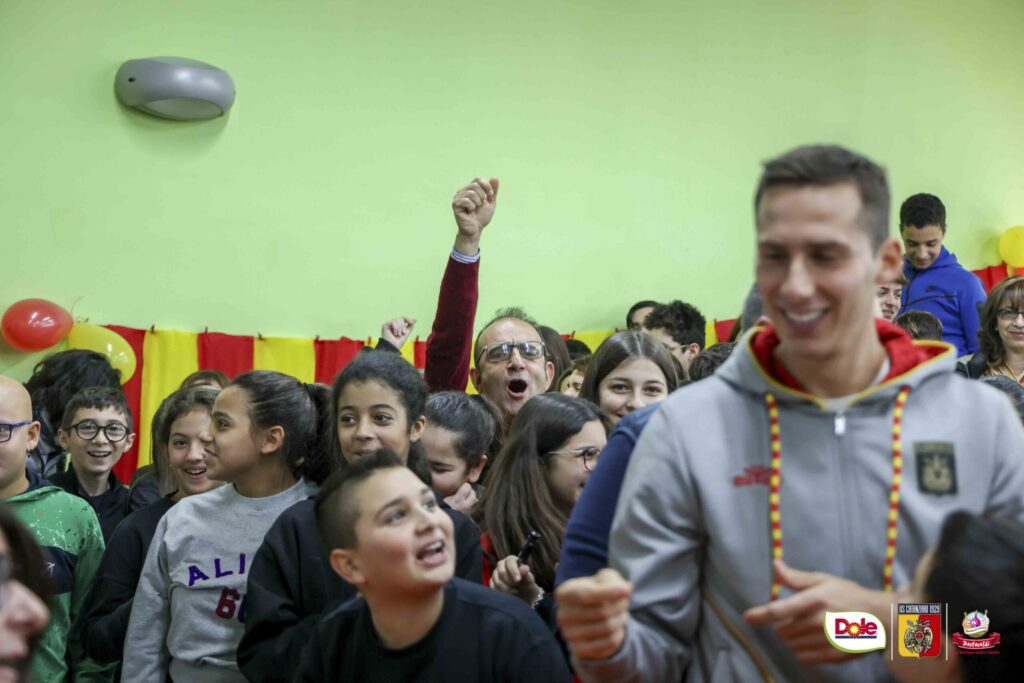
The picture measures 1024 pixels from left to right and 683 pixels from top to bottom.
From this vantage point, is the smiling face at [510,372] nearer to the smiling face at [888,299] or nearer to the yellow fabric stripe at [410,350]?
the smiling face at [888,299]

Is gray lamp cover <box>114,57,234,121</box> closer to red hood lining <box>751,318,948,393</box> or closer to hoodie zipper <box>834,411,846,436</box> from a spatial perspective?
red hood lining <box>751,318,948,393</box>

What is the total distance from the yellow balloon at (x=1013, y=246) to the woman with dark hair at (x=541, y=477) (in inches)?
245

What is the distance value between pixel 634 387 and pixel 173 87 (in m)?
4.32

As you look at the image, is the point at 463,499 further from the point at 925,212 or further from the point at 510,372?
the point at 925,212

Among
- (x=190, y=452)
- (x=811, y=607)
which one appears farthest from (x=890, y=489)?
(x=190, y=452)

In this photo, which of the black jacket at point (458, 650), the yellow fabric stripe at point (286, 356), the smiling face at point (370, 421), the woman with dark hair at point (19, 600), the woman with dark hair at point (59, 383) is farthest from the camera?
the yellow fabric stripe at point (286, 356)

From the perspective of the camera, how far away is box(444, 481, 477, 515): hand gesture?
3403mm

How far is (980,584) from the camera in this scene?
144cm

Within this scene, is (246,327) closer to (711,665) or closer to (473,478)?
(473,478)

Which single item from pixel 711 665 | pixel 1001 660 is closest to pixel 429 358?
pixel 711 665

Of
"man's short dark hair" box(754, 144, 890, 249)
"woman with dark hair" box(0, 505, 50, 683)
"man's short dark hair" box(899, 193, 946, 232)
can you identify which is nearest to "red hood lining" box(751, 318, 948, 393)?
"man's short dark hair" box(754, 144, 890, 249)

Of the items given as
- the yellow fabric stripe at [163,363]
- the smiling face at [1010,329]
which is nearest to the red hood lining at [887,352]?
the smiling face at [1010,329]

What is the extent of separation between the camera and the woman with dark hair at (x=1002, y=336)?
4.60 m

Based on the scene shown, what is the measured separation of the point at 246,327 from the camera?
22.7 ft
